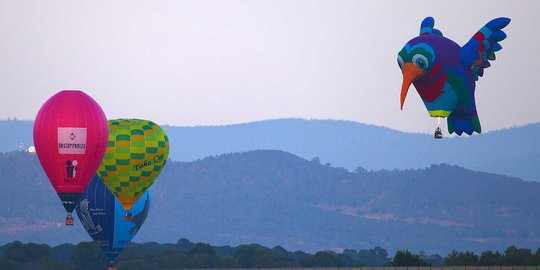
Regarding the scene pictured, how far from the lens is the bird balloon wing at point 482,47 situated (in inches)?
2373

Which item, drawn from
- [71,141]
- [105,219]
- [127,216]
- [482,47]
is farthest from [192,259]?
[482,47]

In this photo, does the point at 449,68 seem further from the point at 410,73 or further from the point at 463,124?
the point at 463,124

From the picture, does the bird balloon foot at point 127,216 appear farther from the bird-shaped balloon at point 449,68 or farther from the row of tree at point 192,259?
the row of tree at point 192,259

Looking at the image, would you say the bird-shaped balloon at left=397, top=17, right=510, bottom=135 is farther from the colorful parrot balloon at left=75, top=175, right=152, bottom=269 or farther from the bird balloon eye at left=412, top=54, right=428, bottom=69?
the colorful parrot balloon at left=75, top=175, right=152, bottom=269

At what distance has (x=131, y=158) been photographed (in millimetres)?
76562

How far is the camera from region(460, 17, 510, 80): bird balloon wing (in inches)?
2373

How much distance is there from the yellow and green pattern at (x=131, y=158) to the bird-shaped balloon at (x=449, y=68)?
2120cm

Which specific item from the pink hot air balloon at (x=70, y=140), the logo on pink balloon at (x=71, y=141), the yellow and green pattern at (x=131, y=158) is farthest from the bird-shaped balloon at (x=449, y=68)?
the yellow and green pattern at (x=131, y=158)

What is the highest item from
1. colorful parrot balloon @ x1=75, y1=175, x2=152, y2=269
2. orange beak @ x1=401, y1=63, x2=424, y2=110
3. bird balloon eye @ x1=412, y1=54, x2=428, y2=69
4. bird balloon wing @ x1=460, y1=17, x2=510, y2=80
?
bird balloon wing @ x1=460, y1=17, x2=510, y2=80

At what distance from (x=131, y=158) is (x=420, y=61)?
22.7 meters

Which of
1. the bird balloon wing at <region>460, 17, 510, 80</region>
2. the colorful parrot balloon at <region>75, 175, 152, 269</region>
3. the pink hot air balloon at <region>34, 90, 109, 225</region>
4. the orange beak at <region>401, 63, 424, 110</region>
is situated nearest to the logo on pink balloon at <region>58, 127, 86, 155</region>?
the pink hot air balloon at <region>34, 90, 109, 225</region>

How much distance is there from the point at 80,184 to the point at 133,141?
9.90 m

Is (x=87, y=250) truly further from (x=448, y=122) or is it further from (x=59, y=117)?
(x=448, y=122)

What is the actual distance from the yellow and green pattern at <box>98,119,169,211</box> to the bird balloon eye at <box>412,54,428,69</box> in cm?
2242
